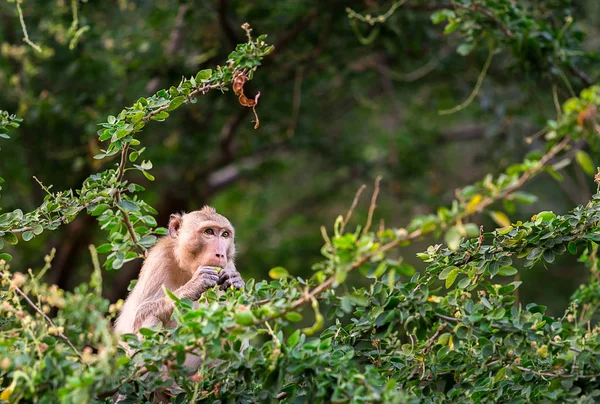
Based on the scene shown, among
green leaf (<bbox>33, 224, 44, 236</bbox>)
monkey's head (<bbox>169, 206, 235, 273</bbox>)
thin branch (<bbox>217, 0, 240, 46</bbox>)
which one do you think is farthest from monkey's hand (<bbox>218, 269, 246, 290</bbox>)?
thin branch (<bbox>217, 0, 240, 46</bbox>)

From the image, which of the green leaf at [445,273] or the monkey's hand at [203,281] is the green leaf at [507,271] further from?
the monkey's hand at [203,281]

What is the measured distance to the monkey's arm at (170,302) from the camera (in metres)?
4.52

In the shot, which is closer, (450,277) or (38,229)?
(450,277)

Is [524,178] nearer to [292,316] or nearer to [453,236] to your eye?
[453,236]

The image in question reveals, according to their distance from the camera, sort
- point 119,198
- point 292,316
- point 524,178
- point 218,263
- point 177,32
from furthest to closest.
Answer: point 177,32 → point 218,263 → point 119,198 → point 292,316 → point 524,178

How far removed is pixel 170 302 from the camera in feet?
14.6

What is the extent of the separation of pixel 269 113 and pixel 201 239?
4.21 metres

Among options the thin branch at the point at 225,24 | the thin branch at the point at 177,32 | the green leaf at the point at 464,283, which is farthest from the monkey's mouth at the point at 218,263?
the thin branch at the point at 177,32

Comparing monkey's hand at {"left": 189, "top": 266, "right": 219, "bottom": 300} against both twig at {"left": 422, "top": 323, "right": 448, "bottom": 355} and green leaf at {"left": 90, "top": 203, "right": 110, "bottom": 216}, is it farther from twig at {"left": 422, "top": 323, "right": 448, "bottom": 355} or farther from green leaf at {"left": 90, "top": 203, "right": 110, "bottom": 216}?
twig at {"left": 422, "top": 323, "right": 448, "bottom": 355}

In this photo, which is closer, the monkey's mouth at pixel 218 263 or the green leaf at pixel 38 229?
the green leaf at pixel 38 229

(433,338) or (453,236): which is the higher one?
(453,236)

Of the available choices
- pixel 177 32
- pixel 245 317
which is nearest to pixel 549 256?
pixel 245 317

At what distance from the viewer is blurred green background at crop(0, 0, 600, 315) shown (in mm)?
8156

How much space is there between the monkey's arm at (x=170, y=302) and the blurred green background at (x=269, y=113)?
318 cm
